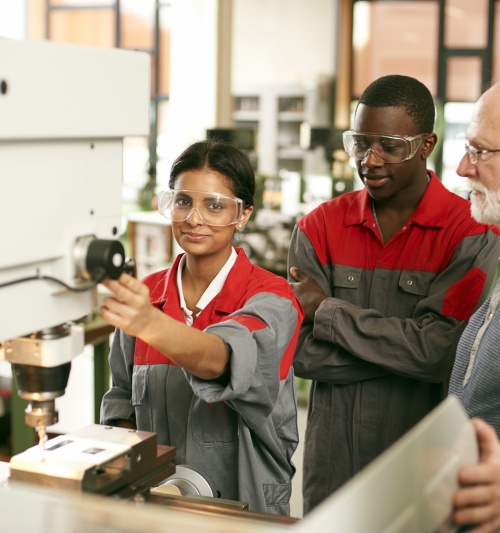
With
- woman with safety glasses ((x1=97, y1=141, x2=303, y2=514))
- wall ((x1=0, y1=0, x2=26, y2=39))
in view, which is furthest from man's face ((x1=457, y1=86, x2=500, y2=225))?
wall ((x1=0, y1=0, x2=26, y2=39))

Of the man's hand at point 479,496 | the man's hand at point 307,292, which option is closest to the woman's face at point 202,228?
the man's hand at point 307,292

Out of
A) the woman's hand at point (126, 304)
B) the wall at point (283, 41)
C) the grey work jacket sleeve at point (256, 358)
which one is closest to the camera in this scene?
the woman's hand at point (126, 304)

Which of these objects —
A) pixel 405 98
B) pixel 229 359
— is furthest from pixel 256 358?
pixel 405 98

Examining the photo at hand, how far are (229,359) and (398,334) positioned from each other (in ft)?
2.20

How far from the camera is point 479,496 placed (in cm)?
114

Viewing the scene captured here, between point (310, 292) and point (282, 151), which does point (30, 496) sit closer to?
point (310, 292)

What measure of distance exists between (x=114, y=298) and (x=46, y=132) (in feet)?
0.99

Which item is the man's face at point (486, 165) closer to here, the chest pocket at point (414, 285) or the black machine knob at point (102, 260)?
the chest pocket at point (414, 285)

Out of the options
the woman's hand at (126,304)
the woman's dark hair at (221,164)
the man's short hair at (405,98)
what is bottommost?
the woman's hand at (126,304)

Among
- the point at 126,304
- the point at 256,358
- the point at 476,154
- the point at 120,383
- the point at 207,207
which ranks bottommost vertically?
the point at 120,383

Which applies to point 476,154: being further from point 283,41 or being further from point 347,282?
point 283,41

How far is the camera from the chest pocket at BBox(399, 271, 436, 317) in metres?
2.11

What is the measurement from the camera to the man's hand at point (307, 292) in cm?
210

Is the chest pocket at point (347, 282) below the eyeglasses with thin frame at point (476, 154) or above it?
below
